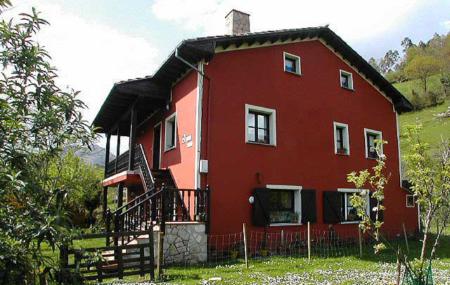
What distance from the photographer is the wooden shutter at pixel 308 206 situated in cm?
1299

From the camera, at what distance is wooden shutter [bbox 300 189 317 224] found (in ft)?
42.6

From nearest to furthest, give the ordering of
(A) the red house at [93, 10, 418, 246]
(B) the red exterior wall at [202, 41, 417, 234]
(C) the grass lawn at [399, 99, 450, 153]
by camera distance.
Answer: (A) the red house at [93, 10, 418, 246] → (B) the red exterior wall at [202, 41, 417, 234] → (C) the grass lawn at [399, 99, 450, 153]

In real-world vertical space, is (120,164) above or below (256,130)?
below

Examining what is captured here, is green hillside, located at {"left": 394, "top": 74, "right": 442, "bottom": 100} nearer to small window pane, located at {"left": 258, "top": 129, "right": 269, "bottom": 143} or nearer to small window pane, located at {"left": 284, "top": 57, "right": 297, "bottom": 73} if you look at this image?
small window pane, located at {"left": 284, "top": 57, "right": 297, "bottom": 73}

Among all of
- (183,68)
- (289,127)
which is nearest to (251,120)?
(289,127)

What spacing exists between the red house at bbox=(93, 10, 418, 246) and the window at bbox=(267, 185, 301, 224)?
3 cm

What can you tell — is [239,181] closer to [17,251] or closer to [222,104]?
[222,104]

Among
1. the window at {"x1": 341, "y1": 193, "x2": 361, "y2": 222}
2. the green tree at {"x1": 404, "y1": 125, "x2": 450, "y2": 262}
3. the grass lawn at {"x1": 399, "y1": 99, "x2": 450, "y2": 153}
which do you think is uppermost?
the grass lawn at {"x1": 399, "y1": 99, "x2": 450, "y2": 153}

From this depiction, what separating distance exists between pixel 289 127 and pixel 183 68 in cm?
402

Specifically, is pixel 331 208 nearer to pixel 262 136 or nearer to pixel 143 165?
pixel 262 136

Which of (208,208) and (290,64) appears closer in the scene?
(208,208)

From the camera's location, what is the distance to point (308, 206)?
43.2ft

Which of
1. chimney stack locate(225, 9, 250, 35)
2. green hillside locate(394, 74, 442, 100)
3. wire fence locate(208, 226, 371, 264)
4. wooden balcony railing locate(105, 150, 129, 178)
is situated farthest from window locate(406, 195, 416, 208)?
green hillside locate(394, 74, 442, 100)

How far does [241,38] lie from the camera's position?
1216 cm
